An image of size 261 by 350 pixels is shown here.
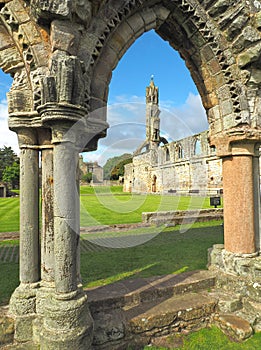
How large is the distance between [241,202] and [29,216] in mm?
2966

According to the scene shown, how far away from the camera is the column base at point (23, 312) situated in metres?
2.64

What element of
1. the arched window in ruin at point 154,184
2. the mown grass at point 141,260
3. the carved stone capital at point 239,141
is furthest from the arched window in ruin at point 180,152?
the carved stone capital at point 239,141

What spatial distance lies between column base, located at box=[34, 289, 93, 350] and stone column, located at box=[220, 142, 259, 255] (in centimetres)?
241

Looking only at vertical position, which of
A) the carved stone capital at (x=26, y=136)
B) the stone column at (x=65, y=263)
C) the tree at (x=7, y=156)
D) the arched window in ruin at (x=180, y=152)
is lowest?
the stone column at (x=65, y=263)

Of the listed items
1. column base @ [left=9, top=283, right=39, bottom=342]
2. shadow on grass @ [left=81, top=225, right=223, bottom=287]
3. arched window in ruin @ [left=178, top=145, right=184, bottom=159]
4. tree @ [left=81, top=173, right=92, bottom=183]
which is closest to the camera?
column base @ [left=9, top=283, right=39, bottom=342]

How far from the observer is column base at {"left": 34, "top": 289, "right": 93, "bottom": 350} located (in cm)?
236

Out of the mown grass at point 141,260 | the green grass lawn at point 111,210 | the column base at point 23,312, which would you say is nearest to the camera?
the column base at point 23,312

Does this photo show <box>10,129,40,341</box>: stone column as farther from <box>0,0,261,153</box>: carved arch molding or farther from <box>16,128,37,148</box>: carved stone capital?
<box>0,0,261,153</box>: carved arch molding

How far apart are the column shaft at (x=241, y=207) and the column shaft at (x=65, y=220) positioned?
245cm

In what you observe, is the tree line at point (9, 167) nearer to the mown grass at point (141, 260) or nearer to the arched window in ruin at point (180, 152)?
the arched window in ruin at point (180, 152)

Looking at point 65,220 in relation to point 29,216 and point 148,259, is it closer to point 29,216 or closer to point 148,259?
point 29,216

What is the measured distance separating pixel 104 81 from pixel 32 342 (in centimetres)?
292

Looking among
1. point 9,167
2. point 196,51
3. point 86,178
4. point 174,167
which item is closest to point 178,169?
point 174,167

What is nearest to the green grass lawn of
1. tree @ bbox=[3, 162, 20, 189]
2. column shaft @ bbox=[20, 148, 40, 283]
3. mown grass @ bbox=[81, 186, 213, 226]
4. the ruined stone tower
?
mown grass @ bbox=[81, 186, 213, 226]
